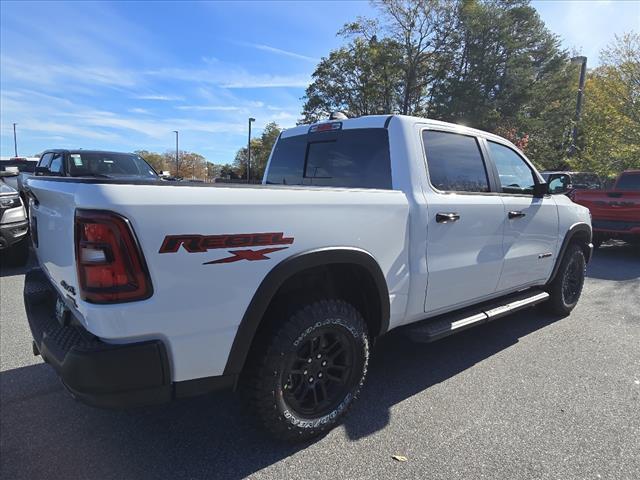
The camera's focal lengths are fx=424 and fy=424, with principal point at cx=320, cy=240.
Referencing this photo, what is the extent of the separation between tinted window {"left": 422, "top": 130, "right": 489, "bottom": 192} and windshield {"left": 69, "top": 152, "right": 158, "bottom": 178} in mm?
6211

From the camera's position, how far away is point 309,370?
8.18 feet

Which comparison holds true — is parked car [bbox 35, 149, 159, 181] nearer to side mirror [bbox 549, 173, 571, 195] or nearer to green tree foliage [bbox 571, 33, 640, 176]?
side mirror [bbox 549, 173, 571, 195]

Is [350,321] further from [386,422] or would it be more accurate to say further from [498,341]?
[498,341]

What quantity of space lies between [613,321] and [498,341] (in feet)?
5.74

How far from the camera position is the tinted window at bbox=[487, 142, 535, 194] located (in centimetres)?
378

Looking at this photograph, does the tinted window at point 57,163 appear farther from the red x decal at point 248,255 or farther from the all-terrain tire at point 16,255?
the red x decal at point 248,255

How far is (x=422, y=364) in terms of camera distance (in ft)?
11.8

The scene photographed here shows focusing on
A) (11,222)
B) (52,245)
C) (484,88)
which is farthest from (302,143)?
(484,88)

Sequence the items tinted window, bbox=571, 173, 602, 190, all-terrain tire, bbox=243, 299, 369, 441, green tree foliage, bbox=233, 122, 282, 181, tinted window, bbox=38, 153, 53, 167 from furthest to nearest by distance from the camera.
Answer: green tree foliage, bbox=233, 122, 282, 181
tinted window, bbox=571, 173, 602, 190
tinted window, bbox=38, 153, 53, 167
all-terrain tire, bbox=243, 299, 369, 441

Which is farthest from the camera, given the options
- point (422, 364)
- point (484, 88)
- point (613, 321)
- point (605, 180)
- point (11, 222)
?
point (484, 88)

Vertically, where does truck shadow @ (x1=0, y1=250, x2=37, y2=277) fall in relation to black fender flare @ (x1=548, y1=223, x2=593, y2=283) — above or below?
below

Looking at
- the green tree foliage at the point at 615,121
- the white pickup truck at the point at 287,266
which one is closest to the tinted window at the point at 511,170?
the white pickup truck at the point at 287,266

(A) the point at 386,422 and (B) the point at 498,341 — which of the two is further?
(B) the point at 498,341

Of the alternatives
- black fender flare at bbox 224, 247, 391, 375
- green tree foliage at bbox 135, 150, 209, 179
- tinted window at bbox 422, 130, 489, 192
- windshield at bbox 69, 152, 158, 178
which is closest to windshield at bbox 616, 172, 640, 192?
tinted window at bbox 422, 130, 489, 192
